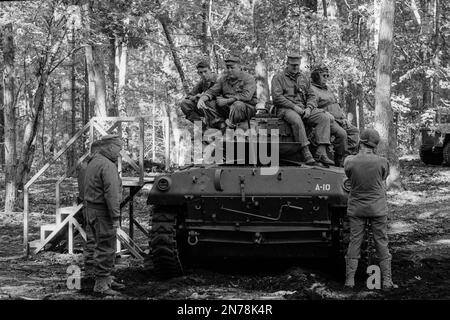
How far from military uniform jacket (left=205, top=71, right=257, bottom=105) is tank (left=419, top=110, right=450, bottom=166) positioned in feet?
50.4

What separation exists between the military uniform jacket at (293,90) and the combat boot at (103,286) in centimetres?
377

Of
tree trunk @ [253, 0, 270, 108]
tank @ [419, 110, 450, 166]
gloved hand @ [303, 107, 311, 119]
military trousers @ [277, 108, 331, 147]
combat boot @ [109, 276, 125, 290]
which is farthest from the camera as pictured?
tank @ [419, 110, 450, 166]

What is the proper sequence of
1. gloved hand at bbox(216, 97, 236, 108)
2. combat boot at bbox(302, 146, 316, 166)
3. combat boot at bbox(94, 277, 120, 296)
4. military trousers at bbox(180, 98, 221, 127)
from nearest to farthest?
combat boot at bbox(94, 277, 120, 296), combat boot at bbox(302, 146, 316, 166), gloved hand at bbox(216, 97, 236, 108), military trousers at bbox(180, 98, 221, 127)

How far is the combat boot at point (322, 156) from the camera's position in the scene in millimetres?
10125

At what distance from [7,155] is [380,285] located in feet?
33.9

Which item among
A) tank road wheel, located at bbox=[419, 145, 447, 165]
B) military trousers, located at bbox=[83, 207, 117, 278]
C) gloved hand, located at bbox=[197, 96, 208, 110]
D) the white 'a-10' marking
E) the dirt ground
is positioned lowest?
the dirt ground

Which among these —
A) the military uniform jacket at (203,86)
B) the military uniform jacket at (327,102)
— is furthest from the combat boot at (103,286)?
the military uniform jacket at (327,102)

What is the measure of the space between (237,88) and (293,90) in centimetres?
83

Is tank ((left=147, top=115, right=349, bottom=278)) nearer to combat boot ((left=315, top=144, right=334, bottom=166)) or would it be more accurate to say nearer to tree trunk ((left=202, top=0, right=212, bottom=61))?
combat boot ((left=315, top=144, right=334, bottom=166))

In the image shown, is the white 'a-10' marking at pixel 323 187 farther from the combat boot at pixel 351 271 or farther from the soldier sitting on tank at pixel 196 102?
the soldier sitting on tank at pixel 196 102

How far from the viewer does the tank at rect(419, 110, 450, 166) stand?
2436 centimetres

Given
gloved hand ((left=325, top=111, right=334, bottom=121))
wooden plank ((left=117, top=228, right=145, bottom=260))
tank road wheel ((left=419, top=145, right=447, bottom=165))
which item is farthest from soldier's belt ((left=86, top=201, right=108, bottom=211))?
tank road wheel ((left=419, top=145, right=447, bottom=165))

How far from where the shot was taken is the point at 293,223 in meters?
9.06

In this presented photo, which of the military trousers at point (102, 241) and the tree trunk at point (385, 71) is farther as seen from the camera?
the tree trunk at point (385, 71)
